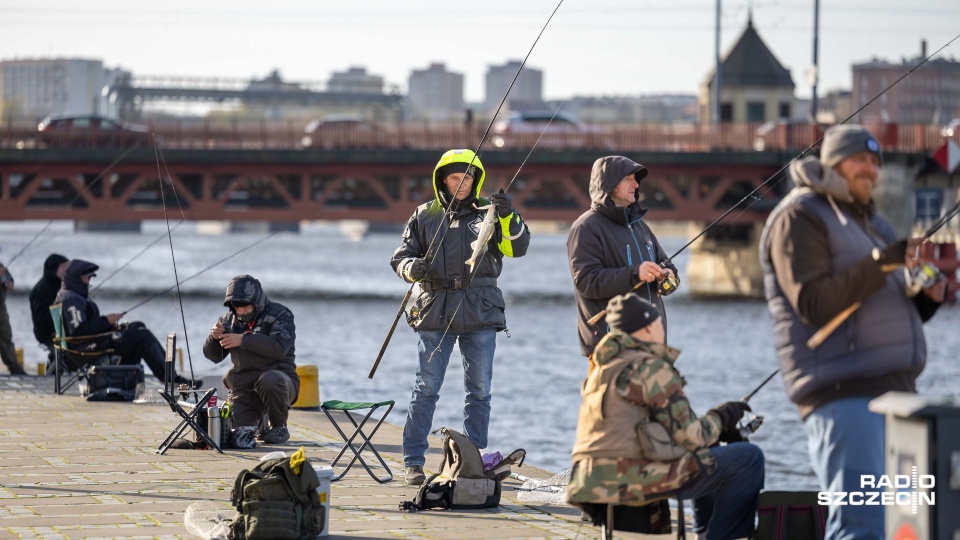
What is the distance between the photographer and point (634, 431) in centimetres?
630

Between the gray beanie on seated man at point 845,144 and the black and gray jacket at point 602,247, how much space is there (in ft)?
6.53

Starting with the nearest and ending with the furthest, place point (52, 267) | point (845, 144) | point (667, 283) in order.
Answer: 1. point (845, 144)
2. point (667, 283)
3. point (52, 267)

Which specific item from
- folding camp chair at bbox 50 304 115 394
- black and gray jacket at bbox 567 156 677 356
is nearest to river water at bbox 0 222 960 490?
folding camp chair at bbox 50 304 115 394

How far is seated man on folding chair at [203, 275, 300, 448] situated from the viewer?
35.5ft

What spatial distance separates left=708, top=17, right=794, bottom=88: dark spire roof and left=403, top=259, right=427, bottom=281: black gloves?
3156 inches

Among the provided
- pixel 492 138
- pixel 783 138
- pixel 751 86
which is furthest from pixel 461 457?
pixel 751 86

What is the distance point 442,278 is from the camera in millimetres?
9055

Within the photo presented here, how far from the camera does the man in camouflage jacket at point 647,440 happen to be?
626 cm

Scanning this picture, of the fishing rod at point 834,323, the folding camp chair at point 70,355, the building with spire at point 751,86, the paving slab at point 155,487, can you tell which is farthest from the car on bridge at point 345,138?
the fishing rod at point 834,323

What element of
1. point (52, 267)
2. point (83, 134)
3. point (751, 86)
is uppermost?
point (751, 86)

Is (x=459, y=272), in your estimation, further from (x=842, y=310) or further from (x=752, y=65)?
(x=752, y=65)

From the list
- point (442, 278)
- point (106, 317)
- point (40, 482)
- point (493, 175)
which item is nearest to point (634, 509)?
point (442, 278)

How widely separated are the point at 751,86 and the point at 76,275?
76.9 metres

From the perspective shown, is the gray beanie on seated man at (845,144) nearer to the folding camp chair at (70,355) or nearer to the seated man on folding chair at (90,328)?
the seated man on folding chair at (90,328)
